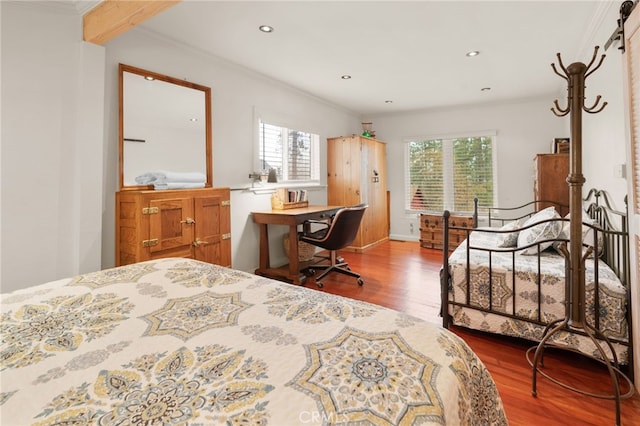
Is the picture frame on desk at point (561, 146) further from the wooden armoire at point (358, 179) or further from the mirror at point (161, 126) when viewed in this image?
the mirror at point (161, 126)

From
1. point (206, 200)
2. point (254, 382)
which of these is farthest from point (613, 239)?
point (206, 200)

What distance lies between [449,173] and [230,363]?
565 centimetres

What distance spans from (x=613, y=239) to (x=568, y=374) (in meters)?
1.02

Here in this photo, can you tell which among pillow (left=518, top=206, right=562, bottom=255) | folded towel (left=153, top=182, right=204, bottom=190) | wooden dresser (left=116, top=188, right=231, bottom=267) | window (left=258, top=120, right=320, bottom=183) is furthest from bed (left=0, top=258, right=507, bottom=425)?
window (left=258, top=120, right=320, bottom=183)

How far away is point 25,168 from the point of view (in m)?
2.06

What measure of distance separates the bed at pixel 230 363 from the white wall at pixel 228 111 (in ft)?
5.83

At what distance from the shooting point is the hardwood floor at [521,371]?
4.96 feet

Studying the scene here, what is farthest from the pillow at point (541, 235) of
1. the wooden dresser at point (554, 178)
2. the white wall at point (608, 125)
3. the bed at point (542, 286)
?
the wooden dresser at point (554, 178)

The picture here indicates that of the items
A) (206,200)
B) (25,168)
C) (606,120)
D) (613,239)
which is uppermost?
(606,120)

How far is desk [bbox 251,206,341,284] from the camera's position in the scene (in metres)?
3.49

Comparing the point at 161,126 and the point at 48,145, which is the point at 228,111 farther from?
the point at 48,145

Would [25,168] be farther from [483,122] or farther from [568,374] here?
[483,122]

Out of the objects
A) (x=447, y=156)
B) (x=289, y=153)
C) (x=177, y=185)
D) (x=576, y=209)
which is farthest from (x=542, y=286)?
(x=447, y=156)

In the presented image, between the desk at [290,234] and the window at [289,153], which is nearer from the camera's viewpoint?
the desk at [290,234]
